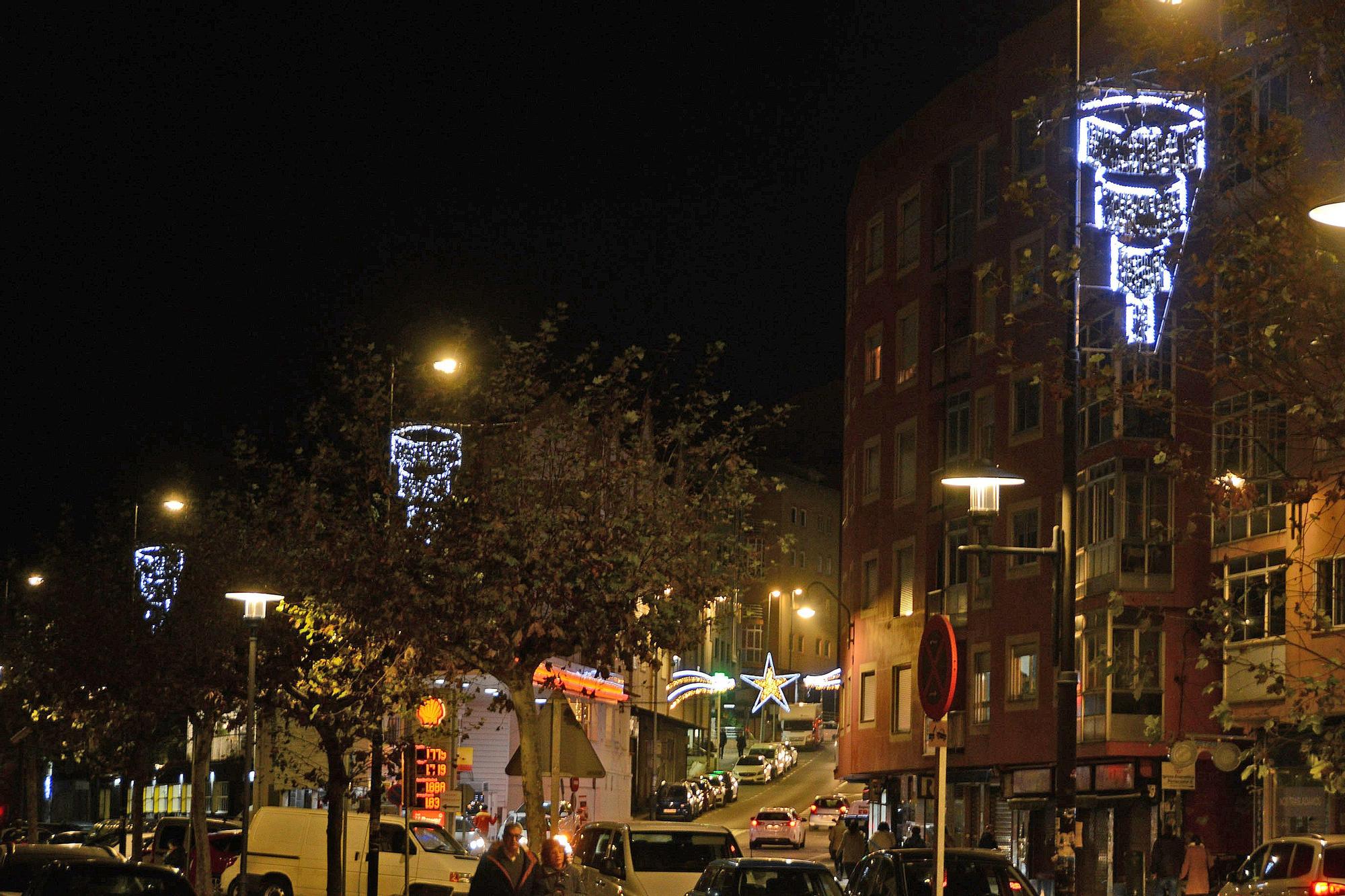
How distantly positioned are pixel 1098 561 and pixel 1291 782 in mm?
6876

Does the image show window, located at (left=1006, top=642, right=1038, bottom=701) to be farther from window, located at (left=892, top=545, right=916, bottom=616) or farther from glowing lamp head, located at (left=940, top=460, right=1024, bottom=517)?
glowing lamp head, located at (left=940, top=460, right=1024, bottom=517)

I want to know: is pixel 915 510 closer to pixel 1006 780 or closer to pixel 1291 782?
pixel 1006 780

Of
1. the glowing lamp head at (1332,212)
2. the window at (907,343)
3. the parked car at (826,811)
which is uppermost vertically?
the window at (907,343)

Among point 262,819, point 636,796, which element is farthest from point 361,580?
point 636,796

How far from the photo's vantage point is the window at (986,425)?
46844mm

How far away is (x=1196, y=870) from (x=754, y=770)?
6176cm

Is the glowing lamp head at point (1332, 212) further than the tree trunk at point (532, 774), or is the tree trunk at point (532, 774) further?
the tree trunk at point (532, 774)

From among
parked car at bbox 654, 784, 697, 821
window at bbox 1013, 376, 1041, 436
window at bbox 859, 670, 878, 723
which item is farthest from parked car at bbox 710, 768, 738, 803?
window at bbox 1013, 376, 1041, 436

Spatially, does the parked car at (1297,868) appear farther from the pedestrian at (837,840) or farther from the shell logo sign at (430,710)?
the pedestrian at (837,840)

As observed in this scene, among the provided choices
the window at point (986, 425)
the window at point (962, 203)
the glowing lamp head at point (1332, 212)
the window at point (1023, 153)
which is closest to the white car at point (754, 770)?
the window at point (986, 425)

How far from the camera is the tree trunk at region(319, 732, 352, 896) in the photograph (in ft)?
97.6

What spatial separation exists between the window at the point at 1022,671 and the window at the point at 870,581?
8.26 metres

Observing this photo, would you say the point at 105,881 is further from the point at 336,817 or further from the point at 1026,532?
the point at 1026,532

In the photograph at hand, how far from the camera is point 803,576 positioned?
11694cm
